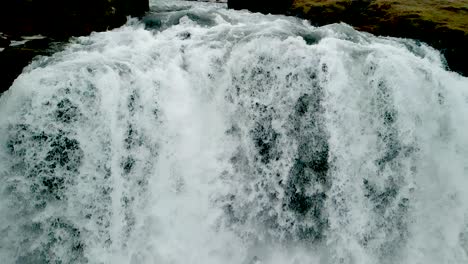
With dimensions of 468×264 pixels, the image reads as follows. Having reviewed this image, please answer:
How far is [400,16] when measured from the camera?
1333cm

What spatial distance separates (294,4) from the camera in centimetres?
1570

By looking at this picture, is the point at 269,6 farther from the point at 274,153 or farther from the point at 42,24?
the point at 42,24

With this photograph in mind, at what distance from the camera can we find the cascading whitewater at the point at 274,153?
827cm

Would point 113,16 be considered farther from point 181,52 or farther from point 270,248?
point 270,248

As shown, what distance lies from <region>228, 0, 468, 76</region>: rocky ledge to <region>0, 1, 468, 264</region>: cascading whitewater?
109 inches

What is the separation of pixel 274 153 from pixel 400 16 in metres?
7.94

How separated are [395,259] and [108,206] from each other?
21.5ft

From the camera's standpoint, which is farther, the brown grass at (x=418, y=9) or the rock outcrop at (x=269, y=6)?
the rock outcrop at (x=269, y=6)

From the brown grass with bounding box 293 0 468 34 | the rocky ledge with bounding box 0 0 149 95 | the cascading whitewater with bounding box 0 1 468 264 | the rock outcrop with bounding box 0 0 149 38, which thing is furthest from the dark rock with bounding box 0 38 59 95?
the brown grass with bounding box 293 0 468 34

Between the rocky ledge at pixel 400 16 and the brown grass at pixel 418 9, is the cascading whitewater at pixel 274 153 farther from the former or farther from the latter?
the brown grass at pixel 418 9

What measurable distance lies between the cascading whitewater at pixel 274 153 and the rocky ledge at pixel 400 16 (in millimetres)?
2770

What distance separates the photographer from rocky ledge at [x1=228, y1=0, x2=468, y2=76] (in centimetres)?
1161

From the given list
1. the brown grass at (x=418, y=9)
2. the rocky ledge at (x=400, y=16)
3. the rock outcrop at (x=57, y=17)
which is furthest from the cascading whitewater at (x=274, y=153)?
the brown grass at (x=418, y=9)

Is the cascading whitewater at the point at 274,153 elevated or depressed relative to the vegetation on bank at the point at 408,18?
depressed
